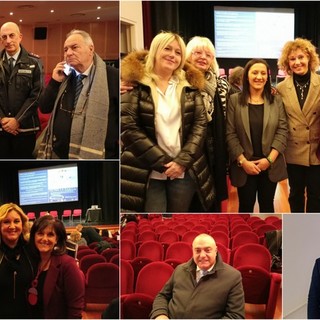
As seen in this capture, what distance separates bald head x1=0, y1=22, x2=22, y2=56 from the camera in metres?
3.74

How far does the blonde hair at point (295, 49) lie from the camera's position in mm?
3770

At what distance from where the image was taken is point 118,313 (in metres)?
3.80

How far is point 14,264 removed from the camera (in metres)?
3.78

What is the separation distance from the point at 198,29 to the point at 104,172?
95 cm

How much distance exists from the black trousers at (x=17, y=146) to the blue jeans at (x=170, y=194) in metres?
0.70

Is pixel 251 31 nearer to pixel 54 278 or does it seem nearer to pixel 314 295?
pixel 314 295

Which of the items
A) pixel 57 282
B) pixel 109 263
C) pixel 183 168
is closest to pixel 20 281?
pixel 57 282

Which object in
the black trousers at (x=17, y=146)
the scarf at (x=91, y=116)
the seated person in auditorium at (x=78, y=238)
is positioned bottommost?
the seated person in auditorium at (x=78, y=238)

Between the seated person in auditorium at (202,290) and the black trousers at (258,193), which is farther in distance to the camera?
the black trousers at (258,193)

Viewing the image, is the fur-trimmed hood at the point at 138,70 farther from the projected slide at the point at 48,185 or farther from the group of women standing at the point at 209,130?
the projected slide at the point at 48,185

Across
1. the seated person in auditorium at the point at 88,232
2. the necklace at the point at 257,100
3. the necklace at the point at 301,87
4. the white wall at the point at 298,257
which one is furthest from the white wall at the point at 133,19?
the white wall at the point at 298,257

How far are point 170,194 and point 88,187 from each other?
459 millimetres

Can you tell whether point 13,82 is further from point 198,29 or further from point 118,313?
point 118,313

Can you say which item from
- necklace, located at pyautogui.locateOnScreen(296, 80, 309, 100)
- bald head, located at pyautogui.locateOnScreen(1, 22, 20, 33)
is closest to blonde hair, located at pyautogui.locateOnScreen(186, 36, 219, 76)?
necklace, located at pyautogui.locateOnScreen(296, 80, 309, 100)
